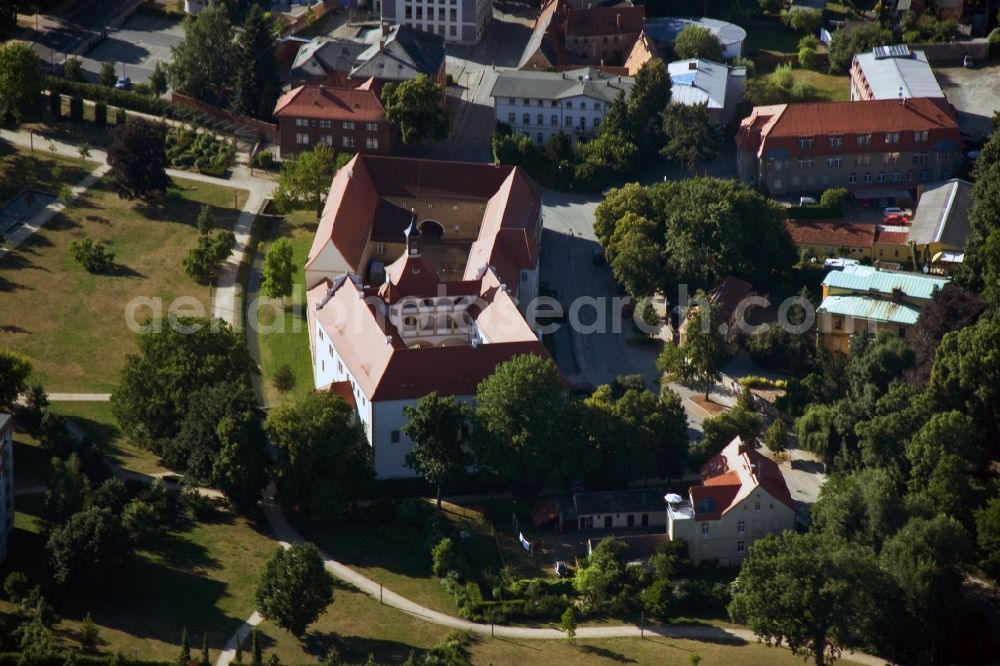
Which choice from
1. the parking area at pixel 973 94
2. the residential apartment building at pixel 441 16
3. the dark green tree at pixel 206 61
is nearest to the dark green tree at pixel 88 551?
the dark green tree at pixel 206 61

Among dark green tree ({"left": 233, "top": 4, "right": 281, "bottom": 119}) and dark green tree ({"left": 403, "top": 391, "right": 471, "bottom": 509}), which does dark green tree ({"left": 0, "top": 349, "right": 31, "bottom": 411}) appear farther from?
dark green tree ({"left": 233, "top": 4, "right": 281, "bottom": 119})

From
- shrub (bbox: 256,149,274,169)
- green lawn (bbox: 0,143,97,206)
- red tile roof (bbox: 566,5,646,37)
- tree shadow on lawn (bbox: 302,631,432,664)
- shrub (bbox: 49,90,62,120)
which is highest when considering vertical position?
red tile roof (bbox: 566,5,646,37)

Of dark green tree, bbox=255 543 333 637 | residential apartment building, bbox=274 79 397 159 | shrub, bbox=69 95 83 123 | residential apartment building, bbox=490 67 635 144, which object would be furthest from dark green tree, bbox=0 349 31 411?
residential apartment building, bbox=490 67 635 144

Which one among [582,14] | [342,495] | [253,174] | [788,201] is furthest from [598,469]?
[582,14]

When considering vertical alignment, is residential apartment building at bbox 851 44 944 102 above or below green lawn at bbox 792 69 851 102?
above

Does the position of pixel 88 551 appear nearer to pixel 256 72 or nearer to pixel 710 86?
pixel 256 72

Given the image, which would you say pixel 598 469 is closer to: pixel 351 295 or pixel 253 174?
pixel 351 295
